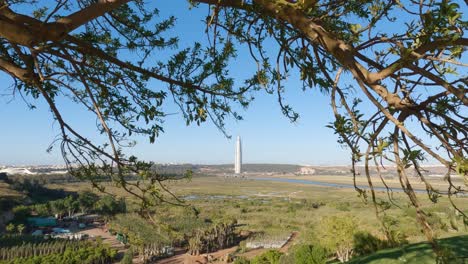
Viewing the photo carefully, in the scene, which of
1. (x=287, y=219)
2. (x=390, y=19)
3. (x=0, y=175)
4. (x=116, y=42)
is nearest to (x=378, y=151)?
(x=390, y=19)

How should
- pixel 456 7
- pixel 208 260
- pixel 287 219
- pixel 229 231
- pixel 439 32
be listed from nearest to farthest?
pixel 456 7
pixel 439 32
pixel 208 260
pixel 229 231
pixel 287 219

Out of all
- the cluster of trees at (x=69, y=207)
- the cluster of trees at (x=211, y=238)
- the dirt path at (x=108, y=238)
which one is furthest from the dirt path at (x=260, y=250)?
the cluster of trees at (x=69, y=207)

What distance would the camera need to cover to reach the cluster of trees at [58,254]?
25.4 m

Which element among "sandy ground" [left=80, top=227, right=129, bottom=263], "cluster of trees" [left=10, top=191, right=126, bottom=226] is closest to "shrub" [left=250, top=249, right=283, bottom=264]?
"sandy ground" [left=80, top=227, right=129, bottom=263]

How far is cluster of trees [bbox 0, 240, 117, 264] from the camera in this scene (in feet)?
83.3

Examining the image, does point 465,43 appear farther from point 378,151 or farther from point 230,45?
point 230,45

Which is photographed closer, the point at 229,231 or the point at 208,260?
the point at 208,260

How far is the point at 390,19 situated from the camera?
250 cm

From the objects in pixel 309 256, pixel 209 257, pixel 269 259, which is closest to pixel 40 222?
pixel 209 257

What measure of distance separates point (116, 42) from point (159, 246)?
113ft

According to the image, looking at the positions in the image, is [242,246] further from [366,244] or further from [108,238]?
[366,244]

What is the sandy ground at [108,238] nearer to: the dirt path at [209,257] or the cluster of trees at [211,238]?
the dirt path at [209,257]

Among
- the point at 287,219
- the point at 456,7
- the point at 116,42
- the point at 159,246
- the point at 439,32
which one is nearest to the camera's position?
the point at 456,7

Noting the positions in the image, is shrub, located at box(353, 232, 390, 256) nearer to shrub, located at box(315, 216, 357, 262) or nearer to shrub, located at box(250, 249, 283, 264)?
shrub, located at box(315, 216, 357, 262)
